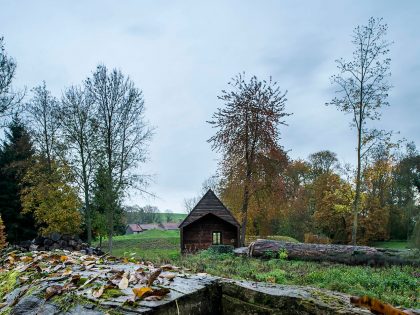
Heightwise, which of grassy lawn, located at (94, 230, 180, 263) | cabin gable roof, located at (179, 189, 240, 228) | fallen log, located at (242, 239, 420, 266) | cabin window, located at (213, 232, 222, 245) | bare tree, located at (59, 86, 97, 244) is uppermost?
bare tree, located at (59, 86, 97, 244)

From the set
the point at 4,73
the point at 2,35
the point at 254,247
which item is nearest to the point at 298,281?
the point at 254,247

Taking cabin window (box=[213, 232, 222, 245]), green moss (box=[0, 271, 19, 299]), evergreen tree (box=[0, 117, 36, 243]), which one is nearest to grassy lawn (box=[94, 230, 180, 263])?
cabin window (box=[213, 232, 222, 245])

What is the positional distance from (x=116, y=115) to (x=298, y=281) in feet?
58.2

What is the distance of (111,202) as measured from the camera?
74.3 feet

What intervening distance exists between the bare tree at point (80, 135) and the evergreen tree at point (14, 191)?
6370 millimetres

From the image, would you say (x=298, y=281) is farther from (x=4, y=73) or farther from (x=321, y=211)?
(x=321, y=211)

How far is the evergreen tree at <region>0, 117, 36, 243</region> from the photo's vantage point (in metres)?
28.7

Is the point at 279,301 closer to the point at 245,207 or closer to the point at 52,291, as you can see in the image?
the point at 52,291

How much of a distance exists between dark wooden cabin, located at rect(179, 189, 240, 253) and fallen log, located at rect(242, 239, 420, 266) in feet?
26.9

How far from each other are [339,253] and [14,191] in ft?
86.4

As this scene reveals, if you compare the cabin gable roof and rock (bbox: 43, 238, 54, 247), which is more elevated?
the cabin gable roof

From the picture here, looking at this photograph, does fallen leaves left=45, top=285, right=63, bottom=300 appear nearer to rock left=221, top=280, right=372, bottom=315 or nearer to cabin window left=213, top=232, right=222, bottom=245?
rock left=221, top=280, right=372, bottom=315

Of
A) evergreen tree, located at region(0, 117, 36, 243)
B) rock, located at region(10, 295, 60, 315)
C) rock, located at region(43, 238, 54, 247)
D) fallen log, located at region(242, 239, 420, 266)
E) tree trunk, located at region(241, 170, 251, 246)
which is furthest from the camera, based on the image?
evergreen tree, located at region(0, 117, 36, 243)

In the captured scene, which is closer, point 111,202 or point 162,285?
point 162,285
